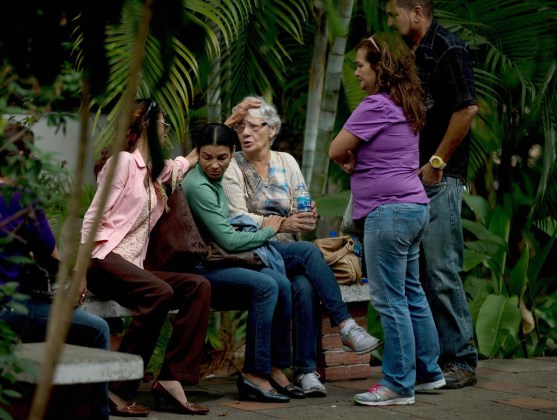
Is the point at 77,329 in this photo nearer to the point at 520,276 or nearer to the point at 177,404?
the point at 177,404

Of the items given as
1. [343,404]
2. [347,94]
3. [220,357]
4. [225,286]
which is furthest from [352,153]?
[347,94]

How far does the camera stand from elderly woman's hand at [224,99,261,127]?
629 cm

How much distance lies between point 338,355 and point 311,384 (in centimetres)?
63

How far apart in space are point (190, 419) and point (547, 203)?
4.01 meters

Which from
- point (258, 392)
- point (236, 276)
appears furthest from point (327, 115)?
point (258, 392)

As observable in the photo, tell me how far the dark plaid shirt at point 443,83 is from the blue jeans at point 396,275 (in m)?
0.53

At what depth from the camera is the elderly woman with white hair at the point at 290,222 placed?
5961mm

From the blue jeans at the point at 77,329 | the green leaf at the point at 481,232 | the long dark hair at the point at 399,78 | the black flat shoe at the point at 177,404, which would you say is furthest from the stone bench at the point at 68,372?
the green leaf at the point at 481,232

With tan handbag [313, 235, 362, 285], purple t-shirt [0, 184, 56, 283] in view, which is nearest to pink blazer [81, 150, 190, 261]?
purple t-shirt [0, 184, 56, 283]

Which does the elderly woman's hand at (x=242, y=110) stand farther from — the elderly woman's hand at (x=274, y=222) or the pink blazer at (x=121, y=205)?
the pink blazer at (x=121, y=205)

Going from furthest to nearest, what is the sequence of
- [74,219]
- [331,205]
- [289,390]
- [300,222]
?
[331,205] < [300,222] < [289,390] < [74,219]

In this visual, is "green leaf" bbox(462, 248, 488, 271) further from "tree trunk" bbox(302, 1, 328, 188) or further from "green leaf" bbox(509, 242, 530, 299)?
"tree trunk" bbox(302, 1, 328, 188)

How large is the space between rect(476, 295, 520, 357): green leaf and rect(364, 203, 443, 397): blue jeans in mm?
1692

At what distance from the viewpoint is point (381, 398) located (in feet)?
18.5
